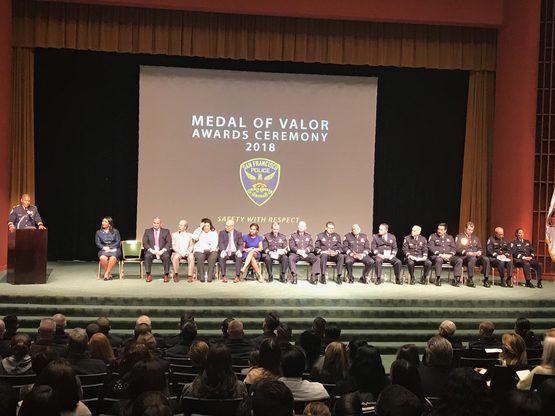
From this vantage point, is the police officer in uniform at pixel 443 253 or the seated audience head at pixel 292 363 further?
the police officer in uniform at pixel 443 253

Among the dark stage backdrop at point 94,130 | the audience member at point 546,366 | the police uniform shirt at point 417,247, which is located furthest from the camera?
the dark stage backdrop at point 94,130

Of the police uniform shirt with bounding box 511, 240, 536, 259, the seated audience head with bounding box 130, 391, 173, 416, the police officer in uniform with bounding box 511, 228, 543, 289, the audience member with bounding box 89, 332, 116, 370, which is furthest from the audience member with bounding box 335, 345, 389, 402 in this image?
the police uniform shirt with bounding box 511, 240, 536, 259

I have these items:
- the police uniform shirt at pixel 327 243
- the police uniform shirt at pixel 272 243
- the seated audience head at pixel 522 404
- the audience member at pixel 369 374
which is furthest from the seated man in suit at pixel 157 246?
the seated audience head at pixel 522 404

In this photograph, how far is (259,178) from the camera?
12156 millimetres

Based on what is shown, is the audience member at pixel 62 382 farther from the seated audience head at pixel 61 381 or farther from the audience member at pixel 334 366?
the audience member at pixel 334 366

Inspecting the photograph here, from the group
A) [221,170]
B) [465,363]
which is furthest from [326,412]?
[221,170]

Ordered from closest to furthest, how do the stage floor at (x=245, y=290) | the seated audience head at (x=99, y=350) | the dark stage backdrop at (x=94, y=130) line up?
the seated audience head at (x=99, y=350)
the stage floor at (x=245, y=290)
the dark stage backdrop at (x=94, y=130)

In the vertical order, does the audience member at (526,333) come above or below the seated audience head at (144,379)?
below

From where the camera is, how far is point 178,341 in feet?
20.2

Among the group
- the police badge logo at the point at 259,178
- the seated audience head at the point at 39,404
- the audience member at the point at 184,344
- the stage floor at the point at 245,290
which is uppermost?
the police badge logo at the point at 259,178

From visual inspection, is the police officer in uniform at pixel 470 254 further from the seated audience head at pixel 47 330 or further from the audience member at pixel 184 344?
the seated audience head at pixel 47 330

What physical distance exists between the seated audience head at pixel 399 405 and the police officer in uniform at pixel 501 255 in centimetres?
830

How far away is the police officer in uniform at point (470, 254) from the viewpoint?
10.7 m

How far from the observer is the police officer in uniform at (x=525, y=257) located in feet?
35.4
